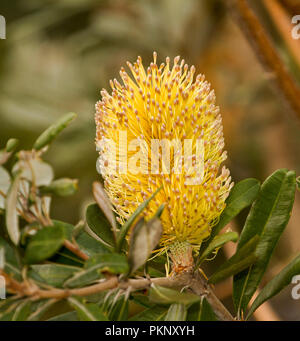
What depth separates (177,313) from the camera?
46 cm

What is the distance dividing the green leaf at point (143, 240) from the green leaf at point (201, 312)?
0.33 ft

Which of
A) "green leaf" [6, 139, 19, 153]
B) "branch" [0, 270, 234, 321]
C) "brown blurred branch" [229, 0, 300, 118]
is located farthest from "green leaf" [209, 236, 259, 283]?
"brown blurred branch" [229, 0, 300, 118]

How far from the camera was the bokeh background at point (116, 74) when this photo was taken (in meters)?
1.39

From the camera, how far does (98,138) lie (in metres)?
0.52

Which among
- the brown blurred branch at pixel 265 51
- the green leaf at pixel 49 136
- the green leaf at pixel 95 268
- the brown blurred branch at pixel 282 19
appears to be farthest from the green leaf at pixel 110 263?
the brown blurred branch at pixel 282 19

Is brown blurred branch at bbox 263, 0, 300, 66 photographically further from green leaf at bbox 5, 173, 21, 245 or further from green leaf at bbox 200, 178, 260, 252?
green leaf at bbox 5, 173, 21, 245

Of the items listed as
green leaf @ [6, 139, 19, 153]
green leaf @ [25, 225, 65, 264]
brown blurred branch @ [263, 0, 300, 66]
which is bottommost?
green leaf @ [25, 225, 65, 264]

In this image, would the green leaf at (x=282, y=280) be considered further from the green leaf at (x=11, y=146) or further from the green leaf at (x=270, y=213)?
the green leaf at (x=11, y=146)

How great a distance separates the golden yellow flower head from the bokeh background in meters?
0.79

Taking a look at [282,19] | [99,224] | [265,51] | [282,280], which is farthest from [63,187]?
[282,19]

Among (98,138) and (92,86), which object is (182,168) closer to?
(98,138)

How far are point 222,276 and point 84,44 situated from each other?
1224mm

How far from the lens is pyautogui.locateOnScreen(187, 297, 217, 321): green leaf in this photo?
0.49 metres
